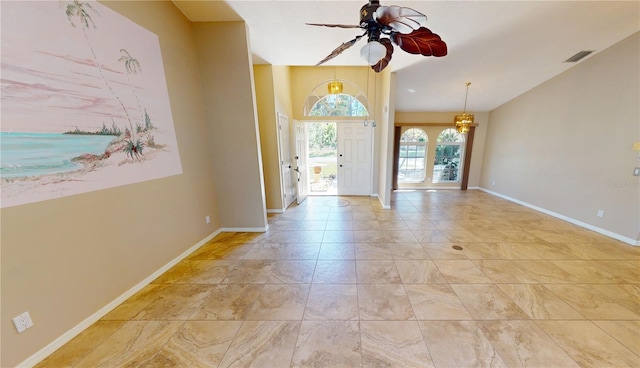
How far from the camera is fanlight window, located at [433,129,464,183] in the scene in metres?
6.44

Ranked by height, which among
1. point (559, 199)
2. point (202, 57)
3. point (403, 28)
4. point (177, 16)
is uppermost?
point (177, 16)

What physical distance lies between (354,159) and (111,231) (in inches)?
194

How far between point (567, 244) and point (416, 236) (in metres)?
2.09

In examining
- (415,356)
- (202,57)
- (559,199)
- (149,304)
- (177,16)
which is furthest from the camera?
(559,199)

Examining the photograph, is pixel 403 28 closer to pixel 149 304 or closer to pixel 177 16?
pixel 177 16

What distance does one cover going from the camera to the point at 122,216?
1995 mm

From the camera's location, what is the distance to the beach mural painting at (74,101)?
1.36m

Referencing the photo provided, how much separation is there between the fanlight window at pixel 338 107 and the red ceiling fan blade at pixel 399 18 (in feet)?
13.2

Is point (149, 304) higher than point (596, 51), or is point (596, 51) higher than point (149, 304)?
point (596, 51)

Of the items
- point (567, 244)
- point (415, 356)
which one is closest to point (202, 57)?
point (415, 356)

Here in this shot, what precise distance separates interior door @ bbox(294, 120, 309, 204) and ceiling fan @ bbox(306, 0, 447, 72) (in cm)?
355

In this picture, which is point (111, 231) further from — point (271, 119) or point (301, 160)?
point (301, 160)

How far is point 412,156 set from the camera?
21.7 feet

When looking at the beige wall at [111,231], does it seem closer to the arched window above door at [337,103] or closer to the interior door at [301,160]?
the interior door at [301,160]
